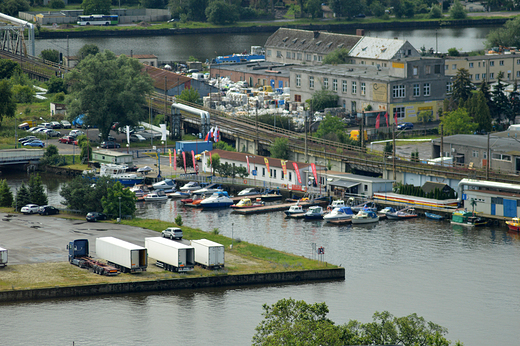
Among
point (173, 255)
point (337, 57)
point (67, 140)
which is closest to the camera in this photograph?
point (173, 255)

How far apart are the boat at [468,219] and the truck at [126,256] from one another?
914 inches

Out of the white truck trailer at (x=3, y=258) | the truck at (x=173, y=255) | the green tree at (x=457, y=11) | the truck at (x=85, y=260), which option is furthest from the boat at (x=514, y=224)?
the green tree at (x=457, y=11)

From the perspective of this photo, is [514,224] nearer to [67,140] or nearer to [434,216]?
[434,216]

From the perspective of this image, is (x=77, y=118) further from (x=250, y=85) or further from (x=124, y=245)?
(x=124, y=245)

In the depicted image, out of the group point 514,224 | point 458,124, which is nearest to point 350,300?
point 514,224

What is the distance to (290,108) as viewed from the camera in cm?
9850

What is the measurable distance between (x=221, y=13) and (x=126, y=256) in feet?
485

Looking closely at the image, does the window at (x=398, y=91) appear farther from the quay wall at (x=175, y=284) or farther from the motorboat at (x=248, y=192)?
the quay wall at (x=175, y=284)

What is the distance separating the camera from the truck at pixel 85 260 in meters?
45.8

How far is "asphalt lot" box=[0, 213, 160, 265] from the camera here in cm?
4912

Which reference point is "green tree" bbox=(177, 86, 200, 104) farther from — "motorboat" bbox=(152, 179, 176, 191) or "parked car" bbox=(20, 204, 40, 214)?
"parked car" bbox=(20, 204, 40, 214)

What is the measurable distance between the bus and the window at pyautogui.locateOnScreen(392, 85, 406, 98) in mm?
109576

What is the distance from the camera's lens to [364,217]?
Answer: 200ft

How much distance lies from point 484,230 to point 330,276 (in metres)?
15.2
